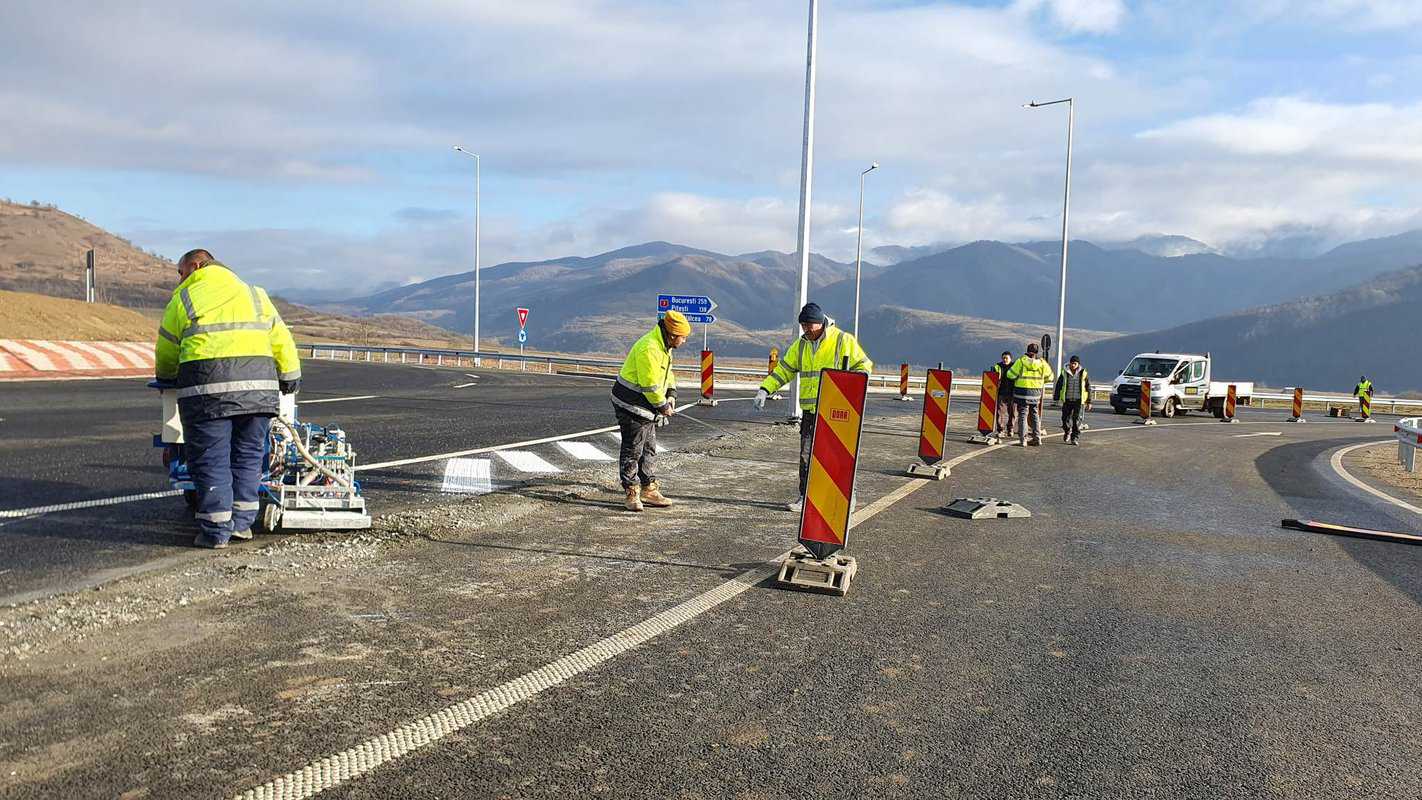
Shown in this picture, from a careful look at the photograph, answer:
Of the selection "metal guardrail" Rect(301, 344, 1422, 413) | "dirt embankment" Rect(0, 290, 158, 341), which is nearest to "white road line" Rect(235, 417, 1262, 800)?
"dirt embankment" Rect(0, 290, 158, 341)

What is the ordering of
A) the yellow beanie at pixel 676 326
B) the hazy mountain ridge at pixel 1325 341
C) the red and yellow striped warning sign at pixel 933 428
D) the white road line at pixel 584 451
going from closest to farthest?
1. the yellow beanie at pixel 676 326
2. the white road line at pixel 584 451
3. the red and yellow striped warning sign at pixel 933 428
4. the hazy mountain ridge at pixel 1325 341

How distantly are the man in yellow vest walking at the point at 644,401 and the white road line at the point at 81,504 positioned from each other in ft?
12.2

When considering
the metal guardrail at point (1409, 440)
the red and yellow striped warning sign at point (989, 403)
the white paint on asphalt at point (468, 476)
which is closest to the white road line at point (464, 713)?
the white paint on asphalt at point (468, 476)

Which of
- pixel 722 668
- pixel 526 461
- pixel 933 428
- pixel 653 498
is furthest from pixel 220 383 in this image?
pixel 933 428

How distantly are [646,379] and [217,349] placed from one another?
11.3ft

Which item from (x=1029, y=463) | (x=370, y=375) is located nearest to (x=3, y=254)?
(x=370, y=375)

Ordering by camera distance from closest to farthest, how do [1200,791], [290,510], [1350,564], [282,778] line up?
[282,778]
[1200,791]
[290,510]
[1350,564]

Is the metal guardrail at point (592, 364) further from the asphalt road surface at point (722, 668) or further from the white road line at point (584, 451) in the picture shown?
the asphalt road surface at point (722, 668)

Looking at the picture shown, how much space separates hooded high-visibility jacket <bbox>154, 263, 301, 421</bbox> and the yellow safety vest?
13.3 metres

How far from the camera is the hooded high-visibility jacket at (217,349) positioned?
6438 mm

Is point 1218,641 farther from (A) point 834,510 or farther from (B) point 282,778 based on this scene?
(B) point 282,778

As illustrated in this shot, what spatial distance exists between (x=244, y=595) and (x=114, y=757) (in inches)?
81.9

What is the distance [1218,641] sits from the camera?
5.38 metres

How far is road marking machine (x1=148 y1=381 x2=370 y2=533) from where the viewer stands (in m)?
6.94
